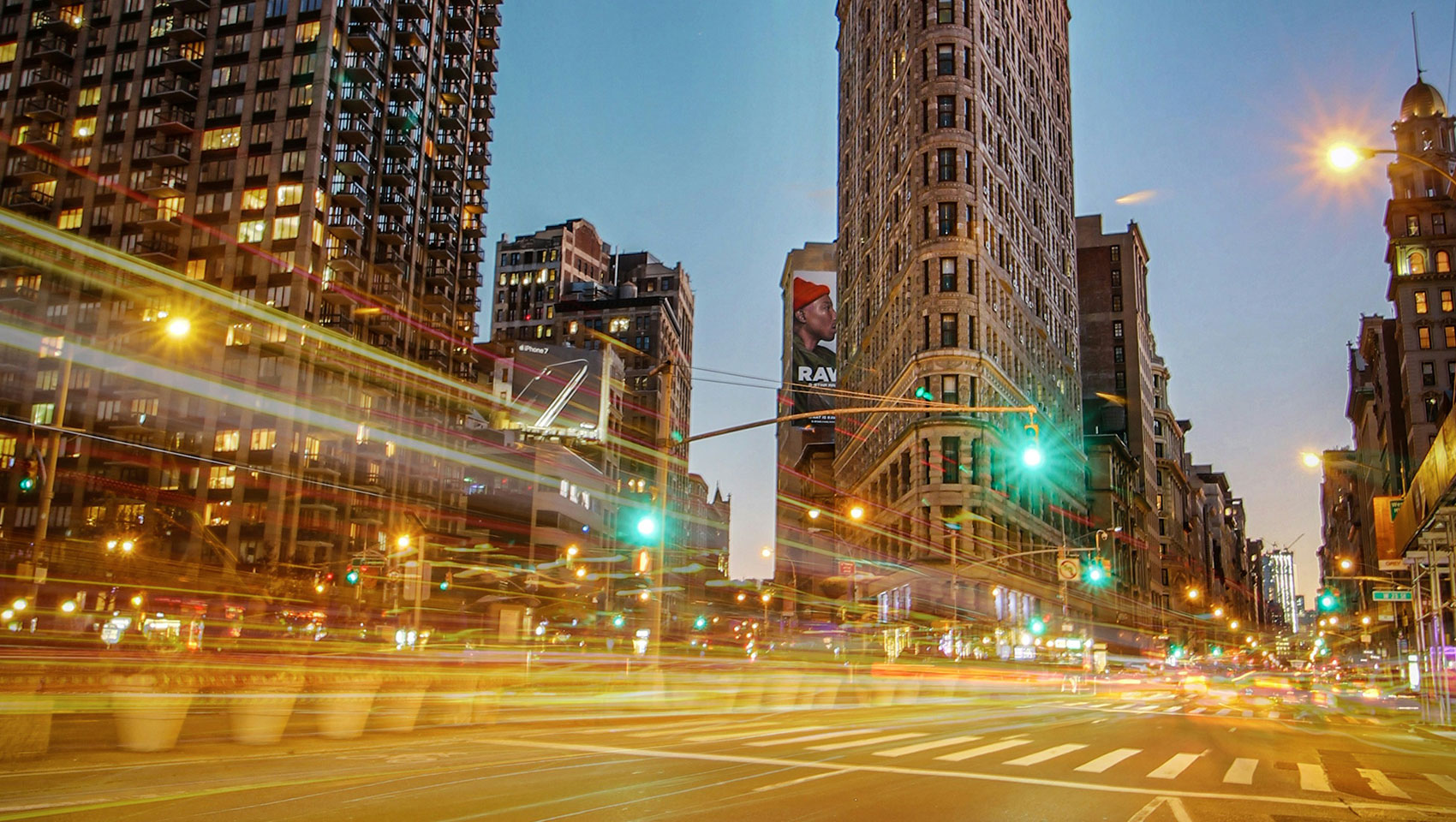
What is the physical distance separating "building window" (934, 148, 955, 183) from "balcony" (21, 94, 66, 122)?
68.2 metres

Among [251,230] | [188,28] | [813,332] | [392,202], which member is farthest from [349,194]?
[813,332]

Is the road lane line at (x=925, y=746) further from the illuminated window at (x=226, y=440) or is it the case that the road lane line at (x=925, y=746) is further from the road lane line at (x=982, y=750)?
the illuminated window at (x=226, y=440)

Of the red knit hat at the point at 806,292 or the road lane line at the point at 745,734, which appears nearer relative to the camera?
the road lane line at the point at 745,734

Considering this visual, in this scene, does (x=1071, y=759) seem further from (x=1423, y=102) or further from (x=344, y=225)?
(x=1423, y=102)

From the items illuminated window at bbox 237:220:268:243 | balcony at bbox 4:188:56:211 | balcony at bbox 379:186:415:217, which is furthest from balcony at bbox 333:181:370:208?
balcony at bbox 4:188:56:211

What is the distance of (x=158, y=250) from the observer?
76562 millimetres

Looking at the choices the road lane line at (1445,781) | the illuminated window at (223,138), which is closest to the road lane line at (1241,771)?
the road lane line at (1445,781)

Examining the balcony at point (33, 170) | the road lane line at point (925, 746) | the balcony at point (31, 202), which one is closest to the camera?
the road lane line at point (925, 746)

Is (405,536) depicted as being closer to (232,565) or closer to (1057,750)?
(1057,750)

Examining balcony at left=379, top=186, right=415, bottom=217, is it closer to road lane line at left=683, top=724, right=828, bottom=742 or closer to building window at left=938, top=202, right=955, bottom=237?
building window at left=938, top=202, right=955, bottom=237

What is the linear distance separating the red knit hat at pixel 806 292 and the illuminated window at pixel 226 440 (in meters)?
78.3

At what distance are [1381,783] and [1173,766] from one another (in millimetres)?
2799

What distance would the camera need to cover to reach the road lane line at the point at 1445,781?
15000 millimetres

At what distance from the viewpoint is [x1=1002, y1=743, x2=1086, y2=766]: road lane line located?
637 inches
